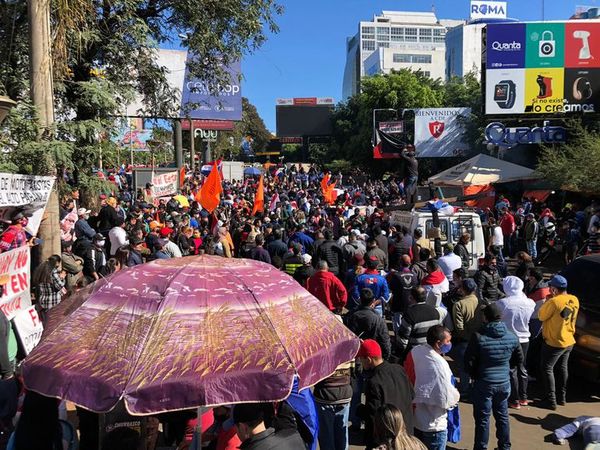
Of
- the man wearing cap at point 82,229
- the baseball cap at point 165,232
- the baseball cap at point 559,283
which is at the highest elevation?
the man wearing cap at point 82,229

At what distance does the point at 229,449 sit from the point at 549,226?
49.1ft

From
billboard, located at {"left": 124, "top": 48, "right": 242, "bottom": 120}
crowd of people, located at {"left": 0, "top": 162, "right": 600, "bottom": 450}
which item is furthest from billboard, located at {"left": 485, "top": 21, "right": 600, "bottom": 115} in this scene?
crowd of people, located at {"left": 0, "top": 162, "right": 600, "bottom": 450}

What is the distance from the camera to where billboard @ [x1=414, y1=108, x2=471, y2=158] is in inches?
1563

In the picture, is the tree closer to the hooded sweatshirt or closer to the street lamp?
the street lamp

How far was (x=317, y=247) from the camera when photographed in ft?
35.3

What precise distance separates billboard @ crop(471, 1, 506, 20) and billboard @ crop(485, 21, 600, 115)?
128m

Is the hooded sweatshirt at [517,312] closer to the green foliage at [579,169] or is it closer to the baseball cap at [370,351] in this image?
the baseball cap at [370,351]

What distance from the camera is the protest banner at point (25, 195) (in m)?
5.79

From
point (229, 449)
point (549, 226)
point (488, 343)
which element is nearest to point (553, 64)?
point (549, 226)

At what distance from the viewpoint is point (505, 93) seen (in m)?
27.1

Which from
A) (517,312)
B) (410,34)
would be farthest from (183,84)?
(410,34)

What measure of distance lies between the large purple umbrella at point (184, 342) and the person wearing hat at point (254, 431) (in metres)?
0.47

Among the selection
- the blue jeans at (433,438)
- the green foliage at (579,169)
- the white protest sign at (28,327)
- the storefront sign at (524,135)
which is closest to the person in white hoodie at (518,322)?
the blue jeans at (433,438)

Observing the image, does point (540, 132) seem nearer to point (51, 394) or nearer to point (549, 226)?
point (549, 226)
